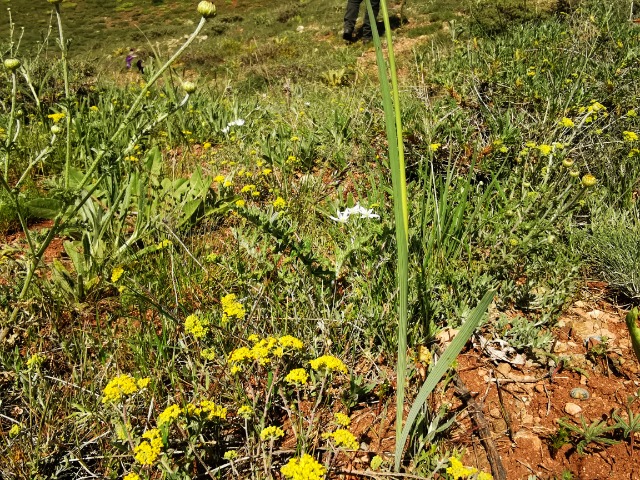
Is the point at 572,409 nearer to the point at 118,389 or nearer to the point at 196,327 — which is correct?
the point at 196,327

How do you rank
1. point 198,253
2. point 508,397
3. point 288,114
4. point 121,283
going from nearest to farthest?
point 508,397, point 121,283, point 198,253, point 288,114

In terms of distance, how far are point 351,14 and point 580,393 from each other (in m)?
8.42

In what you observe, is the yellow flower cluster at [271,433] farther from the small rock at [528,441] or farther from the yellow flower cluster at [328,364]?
the small rock at [528,441]

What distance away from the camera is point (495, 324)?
1.63 m

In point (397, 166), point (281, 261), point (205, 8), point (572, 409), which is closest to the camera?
point (397, 166)

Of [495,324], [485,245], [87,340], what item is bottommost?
[495,324]

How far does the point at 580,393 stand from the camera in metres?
1.43

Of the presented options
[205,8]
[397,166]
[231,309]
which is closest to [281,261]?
[231,309]

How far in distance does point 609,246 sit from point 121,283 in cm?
193

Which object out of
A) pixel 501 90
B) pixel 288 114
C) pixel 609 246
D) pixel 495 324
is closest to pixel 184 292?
pixel 495 324

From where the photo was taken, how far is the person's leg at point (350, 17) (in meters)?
8.18

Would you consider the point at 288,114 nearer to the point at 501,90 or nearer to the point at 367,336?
the point at 501,90

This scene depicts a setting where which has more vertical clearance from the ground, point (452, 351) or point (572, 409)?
point (452, 351)

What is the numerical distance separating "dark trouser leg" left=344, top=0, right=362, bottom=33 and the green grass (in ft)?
18.2
